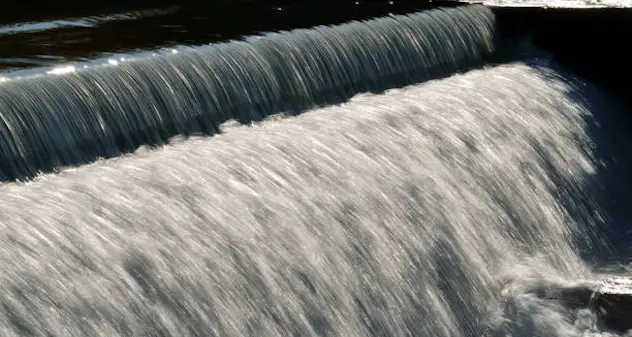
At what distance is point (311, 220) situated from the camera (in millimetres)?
7527

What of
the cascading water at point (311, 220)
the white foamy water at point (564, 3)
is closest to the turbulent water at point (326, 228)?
the cascading water at point (311, 220)

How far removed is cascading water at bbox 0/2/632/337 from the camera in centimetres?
620

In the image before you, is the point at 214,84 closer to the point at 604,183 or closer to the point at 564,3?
the point at 604,183

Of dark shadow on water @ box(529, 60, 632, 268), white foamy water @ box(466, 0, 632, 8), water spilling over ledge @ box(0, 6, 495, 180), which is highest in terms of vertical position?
water spilling over ledge @ box(0, 6, 495, 180)

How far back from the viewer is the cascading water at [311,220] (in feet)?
20.4

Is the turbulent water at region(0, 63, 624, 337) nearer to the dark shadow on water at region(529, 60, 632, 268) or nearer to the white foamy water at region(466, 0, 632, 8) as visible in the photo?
the dark shadow on water at region(529, 60, 632, 268)

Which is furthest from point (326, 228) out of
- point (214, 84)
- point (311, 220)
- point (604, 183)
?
point (604, 183)

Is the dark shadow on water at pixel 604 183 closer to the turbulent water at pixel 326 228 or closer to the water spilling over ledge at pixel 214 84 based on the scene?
the turbulent water at pixel 326 228

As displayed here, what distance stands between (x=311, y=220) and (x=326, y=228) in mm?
89

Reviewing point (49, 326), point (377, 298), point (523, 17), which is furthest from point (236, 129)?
point (523, 17)

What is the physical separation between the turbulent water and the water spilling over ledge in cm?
20

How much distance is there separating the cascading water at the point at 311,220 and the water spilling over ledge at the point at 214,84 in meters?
0.02

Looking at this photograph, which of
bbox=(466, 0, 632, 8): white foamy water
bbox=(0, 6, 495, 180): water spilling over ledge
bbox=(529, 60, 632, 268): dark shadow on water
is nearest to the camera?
bbox=(0, 6, 495, 180): water spilling over ledge

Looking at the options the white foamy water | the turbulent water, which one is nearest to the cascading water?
the turbulent water
